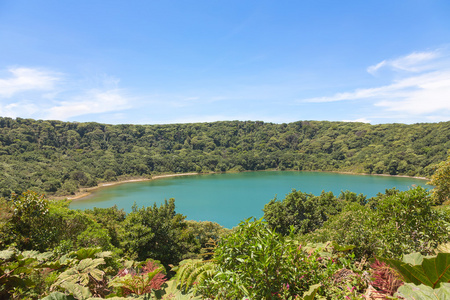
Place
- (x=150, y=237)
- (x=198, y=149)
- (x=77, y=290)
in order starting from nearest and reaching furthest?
(x=77, y=290) < (x=150, y=237) < (x=198, y=149)

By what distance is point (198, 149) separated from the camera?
139m

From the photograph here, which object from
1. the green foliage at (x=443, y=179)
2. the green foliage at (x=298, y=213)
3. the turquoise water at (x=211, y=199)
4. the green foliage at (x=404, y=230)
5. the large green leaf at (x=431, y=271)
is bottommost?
the turquoise water at (x=211, y=199)

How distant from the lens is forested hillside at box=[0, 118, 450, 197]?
3024 inches

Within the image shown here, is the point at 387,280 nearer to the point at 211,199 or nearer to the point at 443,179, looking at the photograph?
the point at 443,179

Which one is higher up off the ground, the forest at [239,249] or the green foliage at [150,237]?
the forest at [239,249]

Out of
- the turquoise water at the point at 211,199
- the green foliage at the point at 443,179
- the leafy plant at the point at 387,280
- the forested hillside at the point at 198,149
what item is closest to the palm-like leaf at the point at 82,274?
the leafy plant at the point at 387,280

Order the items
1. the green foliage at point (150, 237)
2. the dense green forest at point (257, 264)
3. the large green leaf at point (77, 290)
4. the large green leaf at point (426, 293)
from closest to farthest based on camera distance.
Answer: the large green leaf at point (426, 293)
the dense green forest at point (257, 264)
the large green leaf at point (77, 290)
the green foliage at point (150, 237)

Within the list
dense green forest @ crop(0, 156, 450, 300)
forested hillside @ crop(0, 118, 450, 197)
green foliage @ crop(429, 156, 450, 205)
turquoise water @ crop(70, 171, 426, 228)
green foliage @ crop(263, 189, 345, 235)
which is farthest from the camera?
forested hillside @ crop(0, 118, 450, 197)

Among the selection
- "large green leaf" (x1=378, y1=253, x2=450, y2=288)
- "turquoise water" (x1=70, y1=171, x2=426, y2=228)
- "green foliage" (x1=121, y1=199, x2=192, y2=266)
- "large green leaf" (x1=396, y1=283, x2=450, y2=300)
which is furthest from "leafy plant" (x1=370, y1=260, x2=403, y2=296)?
"turquoise water" (x1=70, y1=171, x2=426, y2=228)

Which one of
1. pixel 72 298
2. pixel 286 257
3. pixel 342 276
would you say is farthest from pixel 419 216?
pixel 72 298

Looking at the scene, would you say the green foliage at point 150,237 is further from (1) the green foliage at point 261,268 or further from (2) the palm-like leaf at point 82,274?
(1) the green foliage at point 261,268

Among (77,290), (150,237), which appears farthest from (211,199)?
(77,290)

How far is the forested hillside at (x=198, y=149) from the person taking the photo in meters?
76.8

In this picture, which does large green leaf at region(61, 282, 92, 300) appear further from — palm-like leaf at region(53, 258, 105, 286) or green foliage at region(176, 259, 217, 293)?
green foliage at region(176, 259, 217, 293)
